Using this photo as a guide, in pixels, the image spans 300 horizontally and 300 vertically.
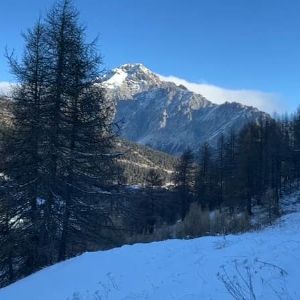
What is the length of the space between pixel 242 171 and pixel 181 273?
4590 cm

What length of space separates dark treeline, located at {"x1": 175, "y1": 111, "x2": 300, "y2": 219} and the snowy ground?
39.8 meters

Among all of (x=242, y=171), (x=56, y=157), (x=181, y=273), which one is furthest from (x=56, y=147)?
(x=242, y=171)

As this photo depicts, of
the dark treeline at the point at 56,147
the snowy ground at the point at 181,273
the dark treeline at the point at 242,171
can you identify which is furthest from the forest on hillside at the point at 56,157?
the dark treeline at the point at 242,171

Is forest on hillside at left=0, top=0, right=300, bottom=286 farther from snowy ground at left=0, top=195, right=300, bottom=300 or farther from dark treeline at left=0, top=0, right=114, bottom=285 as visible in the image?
snowy ground at left=0, top=195, right=300, bottom=300

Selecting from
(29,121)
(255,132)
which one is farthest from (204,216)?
(255,132)

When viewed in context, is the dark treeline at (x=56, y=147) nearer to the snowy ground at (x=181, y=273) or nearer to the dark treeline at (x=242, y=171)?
the snowy ground at (x=181, y=273)

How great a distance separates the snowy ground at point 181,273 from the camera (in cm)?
775

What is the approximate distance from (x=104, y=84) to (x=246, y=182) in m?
35.8

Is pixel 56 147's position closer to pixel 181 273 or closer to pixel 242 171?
pixel 181 273

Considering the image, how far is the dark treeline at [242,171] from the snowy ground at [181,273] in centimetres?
3976

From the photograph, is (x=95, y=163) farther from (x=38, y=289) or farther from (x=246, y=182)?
(x=246, y=182)

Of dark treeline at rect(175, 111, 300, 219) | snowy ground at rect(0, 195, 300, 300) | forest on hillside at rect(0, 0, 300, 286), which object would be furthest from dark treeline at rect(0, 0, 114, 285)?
dark treeline at rect(175, 111, 300, 219)

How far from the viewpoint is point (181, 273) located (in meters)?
9.58

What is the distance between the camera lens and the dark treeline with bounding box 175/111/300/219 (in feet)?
178
